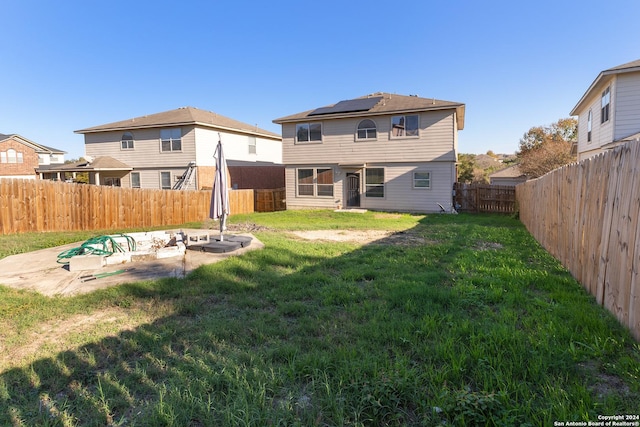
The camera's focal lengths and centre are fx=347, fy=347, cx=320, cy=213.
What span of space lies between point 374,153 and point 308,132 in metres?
4.13

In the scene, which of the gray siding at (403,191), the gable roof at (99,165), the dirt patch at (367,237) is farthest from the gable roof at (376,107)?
the gable roof at (99,165)

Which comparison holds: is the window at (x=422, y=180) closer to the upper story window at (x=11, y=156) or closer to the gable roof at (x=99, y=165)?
the gable roof at (x=99, y=165)

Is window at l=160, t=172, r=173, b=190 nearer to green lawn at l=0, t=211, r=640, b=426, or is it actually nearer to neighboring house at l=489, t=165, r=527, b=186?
green lawn at l=0, t=211, r=640, b=426

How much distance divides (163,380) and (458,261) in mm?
5246

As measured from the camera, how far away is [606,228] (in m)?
3.79

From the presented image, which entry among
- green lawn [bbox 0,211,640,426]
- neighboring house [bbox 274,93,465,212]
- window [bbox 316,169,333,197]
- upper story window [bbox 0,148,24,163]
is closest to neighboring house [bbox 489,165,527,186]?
neighboring house [bbox 274,93,465,212]

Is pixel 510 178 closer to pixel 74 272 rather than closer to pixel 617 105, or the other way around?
pixel 617 105

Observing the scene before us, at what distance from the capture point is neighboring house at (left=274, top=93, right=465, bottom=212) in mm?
17359

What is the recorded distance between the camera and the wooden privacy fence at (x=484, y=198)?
17.6m

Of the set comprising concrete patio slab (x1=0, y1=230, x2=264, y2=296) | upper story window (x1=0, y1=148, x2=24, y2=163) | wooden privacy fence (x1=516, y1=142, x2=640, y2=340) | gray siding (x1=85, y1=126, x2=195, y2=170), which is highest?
upper story window (x1=0, y1=148, x2=24, y2=163)

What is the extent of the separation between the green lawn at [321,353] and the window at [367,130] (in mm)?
14036

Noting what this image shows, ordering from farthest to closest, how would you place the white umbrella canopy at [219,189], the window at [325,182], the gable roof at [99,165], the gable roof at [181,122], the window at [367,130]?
the gable roof at [181,122] < the gable roof at [99,165] < the window at [325,182] < the window at [367,130] < the white umbrella canopy at [219,189]

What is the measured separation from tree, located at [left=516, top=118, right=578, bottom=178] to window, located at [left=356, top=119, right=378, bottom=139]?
17.6m

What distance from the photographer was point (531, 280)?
4.92 m
